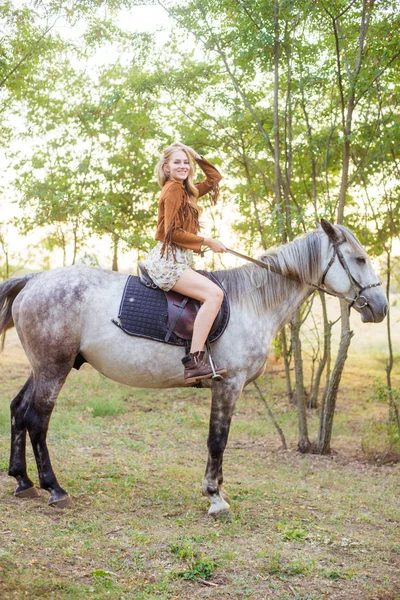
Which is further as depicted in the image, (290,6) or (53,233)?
(53,233)

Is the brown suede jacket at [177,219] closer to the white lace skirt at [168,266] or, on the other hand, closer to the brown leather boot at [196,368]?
the white lace skirt at [168,266]

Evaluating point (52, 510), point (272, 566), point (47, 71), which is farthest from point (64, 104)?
point (272, 566)

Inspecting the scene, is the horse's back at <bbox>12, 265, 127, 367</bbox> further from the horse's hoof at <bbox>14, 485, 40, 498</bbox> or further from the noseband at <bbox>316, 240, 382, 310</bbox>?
the noseband at <bbox>316, 240, 382, 310</bbox>

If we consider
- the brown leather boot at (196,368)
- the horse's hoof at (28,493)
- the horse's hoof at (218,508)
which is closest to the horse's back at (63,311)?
the brown leather boot at (196,368)

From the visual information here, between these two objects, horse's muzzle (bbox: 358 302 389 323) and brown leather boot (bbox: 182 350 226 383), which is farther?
horse's muzzle (bbox: 358 302 389 323)

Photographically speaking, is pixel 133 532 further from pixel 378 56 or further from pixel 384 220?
pixel 384 220

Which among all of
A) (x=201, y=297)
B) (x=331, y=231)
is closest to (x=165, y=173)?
(x=201, y=297)

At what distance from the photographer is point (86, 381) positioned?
1112 centimetres

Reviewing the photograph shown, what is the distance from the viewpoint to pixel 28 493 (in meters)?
4.58

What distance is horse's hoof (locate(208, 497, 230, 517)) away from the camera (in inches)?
177

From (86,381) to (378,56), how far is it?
772 cm

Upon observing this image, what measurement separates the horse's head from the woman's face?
119 centimetres

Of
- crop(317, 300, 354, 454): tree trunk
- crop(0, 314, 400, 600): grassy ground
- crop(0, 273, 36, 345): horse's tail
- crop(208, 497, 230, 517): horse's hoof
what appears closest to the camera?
crop(0, 314, 400, 600): grassy ground

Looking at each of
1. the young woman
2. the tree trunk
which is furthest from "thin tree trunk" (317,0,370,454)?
the young woman
